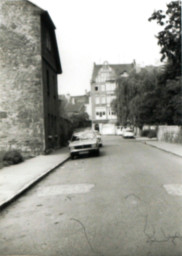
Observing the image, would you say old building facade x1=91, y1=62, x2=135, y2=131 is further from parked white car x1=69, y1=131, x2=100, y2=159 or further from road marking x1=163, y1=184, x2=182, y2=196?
road marking x1=163, y1=184, x2=182, y2=196

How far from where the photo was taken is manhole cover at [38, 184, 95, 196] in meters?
8.48

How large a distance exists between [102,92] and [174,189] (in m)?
74.2

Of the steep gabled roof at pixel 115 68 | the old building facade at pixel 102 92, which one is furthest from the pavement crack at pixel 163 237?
the steep gabled roof at pixel 115 68

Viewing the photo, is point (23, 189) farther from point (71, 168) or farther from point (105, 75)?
point (105, 75)

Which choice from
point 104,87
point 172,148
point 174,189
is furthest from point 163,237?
point 104,87

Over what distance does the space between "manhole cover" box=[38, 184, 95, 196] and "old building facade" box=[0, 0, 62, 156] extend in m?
11.4

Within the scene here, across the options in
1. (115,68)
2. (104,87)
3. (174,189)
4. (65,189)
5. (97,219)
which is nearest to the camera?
(97,219)

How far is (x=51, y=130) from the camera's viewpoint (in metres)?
23.9

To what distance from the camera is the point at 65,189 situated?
8961mm

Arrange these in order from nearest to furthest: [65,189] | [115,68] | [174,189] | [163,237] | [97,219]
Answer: [163,237] < [97,219] < [174,189] < [65,189] < [115,68]

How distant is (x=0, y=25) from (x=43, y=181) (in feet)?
44.6

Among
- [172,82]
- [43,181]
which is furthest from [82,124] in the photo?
[43,181]

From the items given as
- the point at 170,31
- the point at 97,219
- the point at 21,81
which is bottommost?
the point at 97,219

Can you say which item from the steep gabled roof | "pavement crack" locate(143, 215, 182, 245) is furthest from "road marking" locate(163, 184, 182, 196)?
the steep gabled roof
